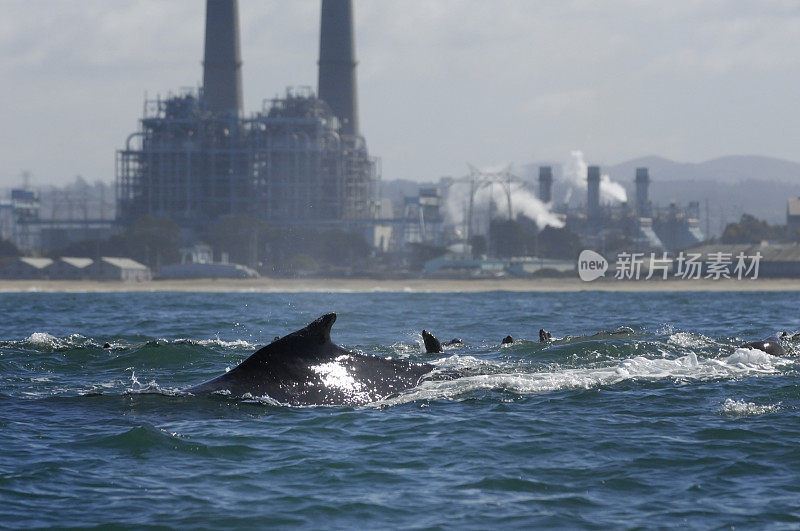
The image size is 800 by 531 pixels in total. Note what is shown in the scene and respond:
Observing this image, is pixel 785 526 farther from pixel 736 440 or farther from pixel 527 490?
pixel 736 440

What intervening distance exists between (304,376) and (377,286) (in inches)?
4303

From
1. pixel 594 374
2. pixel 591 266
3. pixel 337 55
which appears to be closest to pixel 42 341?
pixel 594 374

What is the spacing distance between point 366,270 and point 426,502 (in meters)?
143

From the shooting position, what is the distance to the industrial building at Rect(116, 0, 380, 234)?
169 meters

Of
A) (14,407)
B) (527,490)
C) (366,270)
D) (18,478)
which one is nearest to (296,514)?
(527,490)

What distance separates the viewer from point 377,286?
12750cm

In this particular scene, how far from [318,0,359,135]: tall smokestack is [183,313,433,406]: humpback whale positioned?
168 metres

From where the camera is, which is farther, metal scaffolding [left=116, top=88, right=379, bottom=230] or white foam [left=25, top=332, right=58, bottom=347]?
metal scaffolding [left=116, top=88, right=379, bottom=230]

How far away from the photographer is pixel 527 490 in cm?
1343

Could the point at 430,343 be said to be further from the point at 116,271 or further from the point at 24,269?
the point at 24,269

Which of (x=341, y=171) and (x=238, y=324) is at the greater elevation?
(x=341, y=171)

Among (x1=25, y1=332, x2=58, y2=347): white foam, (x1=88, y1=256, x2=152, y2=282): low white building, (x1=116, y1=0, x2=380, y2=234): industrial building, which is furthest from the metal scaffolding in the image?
(x1=25, y1=332, x2=58, y2=347): white foam

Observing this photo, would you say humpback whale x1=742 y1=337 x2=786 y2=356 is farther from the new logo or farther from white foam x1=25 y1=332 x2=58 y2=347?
the new logo

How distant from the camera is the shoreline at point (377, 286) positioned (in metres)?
115
